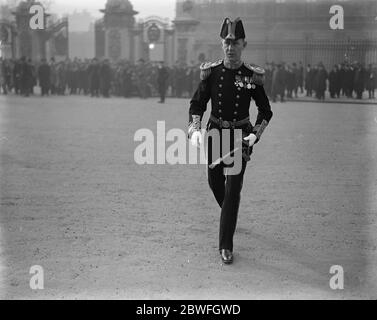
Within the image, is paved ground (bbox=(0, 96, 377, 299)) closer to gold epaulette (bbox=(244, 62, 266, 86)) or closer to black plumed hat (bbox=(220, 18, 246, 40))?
gold epaulette (bbox=(244, 62, 266, 86))

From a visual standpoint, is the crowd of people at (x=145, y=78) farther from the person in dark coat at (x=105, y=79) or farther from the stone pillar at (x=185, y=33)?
the stone pillar at (x=185, y=33)

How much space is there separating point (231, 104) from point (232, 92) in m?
0.09

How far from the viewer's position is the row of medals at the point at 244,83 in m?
4.66

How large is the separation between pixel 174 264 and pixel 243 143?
106cm

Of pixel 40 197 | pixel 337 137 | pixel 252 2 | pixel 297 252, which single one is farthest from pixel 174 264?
pixel 252 2

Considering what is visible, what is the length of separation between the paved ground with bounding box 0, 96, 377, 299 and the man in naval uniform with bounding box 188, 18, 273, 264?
1.24 ft

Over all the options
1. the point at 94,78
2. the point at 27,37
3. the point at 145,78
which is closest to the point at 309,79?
the point at 145,78

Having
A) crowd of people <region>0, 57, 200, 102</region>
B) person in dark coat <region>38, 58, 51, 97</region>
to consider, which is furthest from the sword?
person in dark coat <region>38, 58, 51, 97</region>

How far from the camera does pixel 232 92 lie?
468cm

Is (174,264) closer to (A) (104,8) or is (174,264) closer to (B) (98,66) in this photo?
(B) (98,66)

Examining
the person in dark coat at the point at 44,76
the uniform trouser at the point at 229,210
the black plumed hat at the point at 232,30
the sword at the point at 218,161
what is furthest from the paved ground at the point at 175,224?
the person in dark coat at the point at 44,76

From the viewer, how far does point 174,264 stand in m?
4.51

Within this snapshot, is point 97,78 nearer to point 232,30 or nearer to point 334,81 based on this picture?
point 334,81

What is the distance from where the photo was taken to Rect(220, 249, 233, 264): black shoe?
454cm
